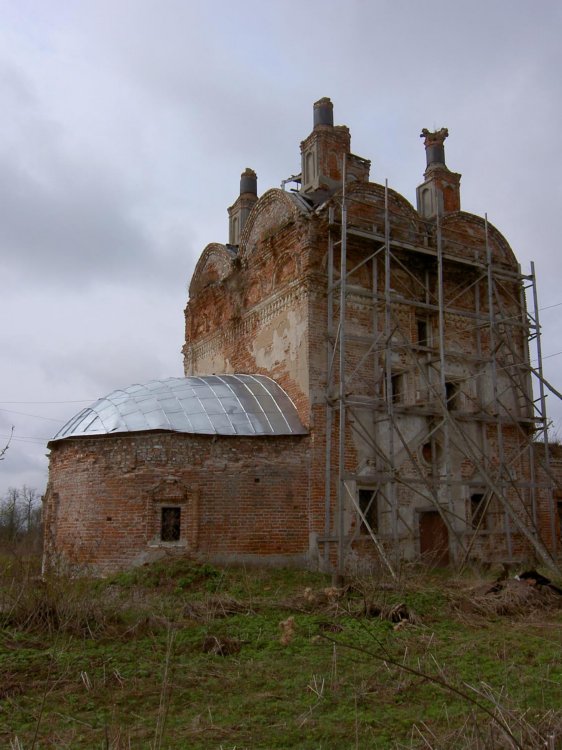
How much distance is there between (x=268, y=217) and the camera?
16359mm

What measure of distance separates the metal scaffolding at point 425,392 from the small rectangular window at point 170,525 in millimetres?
2732

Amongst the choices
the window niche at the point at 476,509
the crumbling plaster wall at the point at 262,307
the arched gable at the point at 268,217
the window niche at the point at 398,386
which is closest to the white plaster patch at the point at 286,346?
the crumbling plaster wall at the point at 262,307

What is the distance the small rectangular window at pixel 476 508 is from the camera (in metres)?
14.8

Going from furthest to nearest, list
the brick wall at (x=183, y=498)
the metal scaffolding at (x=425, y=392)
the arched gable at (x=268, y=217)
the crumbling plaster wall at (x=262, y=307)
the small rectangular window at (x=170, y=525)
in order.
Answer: the arched gable at (x=268, y=217), the crumbling plaster wall at (x=262, y=307), the metal scaffolding at (x=425, y=392), the small rectangular window at (x=170, y=525), the brick wall at (x=183, y=498)

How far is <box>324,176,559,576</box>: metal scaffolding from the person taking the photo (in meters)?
13.3

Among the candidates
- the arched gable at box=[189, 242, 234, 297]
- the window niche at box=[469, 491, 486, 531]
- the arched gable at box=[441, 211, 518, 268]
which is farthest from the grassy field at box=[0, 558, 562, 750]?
the arched gable at box=[189, 242, 234, 297]

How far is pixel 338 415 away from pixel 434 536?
3300 millimetres

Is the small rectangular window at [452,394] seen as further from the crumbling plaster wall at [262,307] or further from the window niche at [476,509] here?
the crumbling plaster wall at [262,307]

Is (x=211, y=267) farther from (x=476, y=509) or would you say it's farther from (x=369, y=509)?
(x=476, y=509)

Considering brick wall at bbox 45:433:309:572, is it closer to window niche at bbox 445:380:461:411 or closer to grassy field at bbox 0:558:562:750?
grassy field at bbox 0:558:562:750

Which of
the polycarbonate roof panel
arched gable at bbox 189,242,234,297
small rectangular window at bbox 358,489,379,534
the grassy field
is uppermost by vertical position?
arched gable at bbox 189,242,234,297

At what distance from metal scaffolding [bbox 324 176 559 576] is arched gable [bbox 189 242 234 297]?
4457mm

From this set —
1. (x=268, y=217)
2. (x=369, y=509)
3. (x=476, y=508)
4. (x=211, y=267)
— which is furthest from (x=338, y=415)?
(x=211, y=267)

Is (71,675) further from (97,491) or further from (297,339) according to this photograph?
(297,339)
